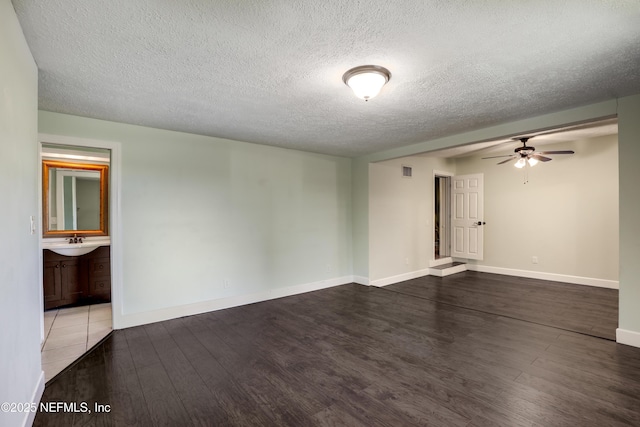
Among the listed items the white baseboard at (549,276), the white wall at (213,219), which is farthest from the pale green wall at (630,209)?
the white wall at (213,219)

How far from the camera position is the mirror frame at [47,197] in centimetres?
436

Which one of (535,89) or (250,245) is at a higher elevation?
(535,89)

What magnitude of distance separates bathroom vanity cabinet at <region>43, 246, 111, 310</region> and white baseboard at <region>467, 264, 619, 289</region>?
7.12 meters

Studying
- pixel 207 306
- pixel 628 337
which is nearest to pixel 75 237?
pixel 207 306

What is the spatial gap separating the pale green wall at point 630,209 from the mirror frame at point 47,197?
661cm

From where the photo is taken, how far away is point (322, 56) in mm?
2098

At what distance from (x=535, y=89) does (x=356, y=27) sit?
1903 mm

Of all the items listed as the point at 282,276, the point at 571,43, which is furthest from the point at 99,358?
the point at 571,43

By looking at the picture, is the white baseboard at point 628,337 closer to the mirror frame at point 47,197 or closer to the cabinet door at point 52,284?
the mirror frame at point 47,197

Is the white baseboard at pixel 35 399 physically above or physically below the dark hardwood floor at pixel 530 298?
above

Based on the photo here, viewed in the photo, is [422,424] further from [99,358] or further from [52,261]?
[52,261]

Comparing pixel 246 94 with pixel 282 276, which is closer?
pixel 246 94

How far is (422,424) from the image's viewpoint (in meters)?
1.90

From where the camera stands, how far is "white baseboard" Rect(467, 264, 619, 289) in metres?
5.20
